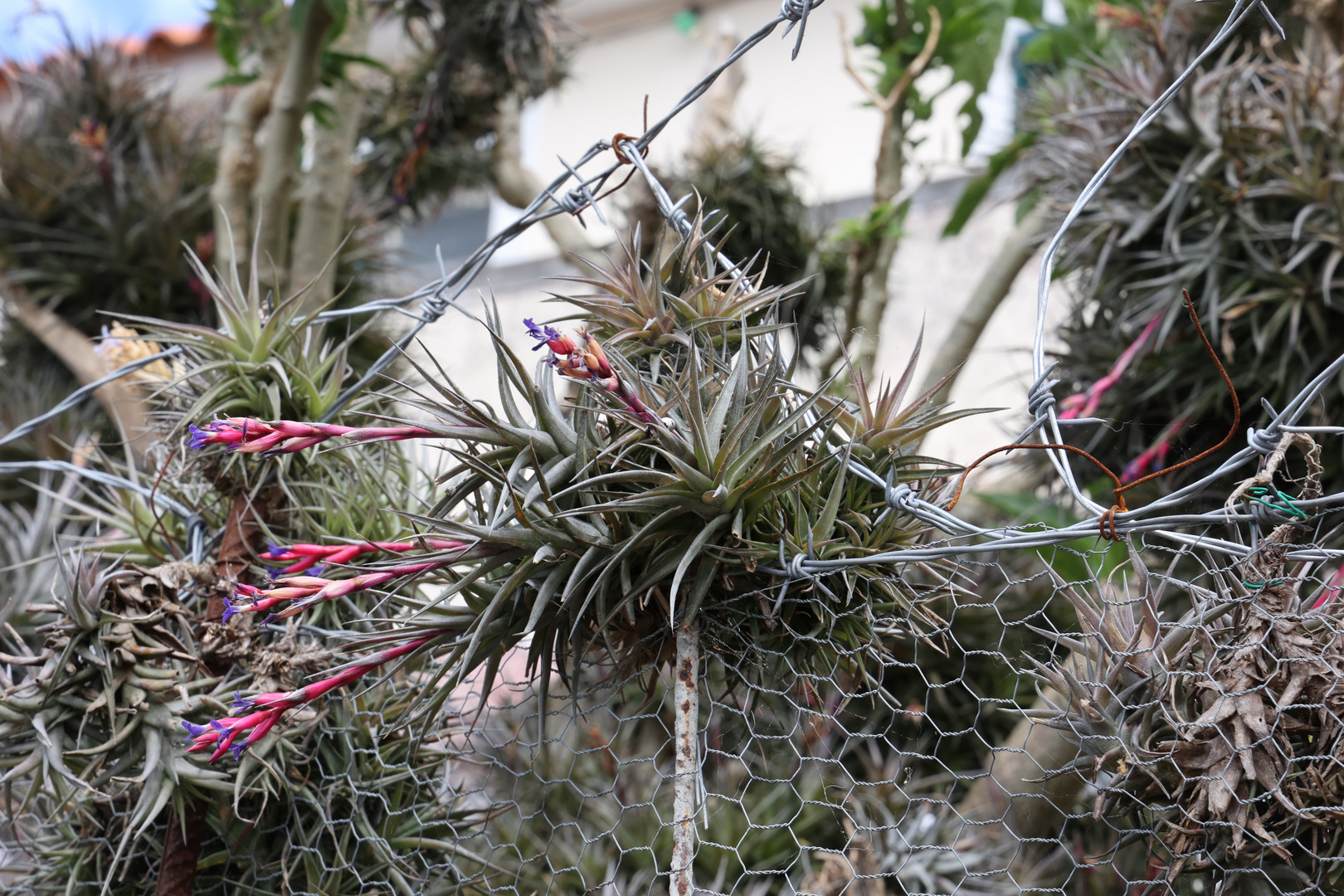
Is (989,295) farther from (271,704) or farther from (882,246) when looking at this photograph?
(271,704)

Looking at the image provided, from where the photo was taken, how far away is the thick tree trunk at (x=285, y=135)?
6.20ft

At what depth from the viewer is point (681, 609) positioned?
0.85m

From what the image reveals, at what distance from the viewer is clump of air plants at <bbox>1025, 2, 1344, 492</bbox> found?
1.67 m

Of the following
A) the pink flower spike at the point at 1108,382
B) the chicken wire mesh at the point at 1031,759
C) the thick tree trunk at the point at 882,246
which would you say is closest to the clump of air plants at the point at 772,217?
the thick tree trunk at the point at 882,246

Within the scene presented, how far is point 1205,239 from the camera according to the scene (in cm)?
177

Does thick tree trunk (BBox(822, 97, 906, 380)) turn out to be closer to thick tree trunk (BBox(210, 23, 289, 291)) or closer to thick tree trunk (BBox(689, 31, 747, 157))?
thick tree trunk (BBox(689, 31, 747, 157))

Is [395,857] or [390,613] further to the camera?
[390,613]

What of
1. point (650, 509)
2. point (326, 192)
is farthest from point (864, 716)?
point (326, 192)

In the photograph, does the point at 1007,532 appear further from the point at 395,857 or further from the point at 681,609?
the point at 395,857

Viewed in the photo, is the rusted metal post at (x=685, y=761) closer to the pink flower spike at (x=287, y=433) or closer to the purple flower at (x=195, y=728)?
the pink flower spike at (x=287, y=433)

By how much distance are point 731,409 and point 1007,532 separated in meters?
0.23

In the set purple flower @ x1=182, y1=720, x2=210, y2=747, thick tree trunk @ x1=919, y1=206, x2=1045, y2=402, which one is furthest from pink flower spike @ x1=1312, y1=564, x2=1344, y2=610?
thick tree trunk @ x1=919, y1=206, x2=1045, y2=402

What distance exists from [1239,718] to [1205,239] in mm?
1280

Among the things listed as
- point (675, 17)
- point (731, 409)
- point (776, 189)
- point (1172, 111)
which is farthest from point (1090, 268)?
point (675, 17)
